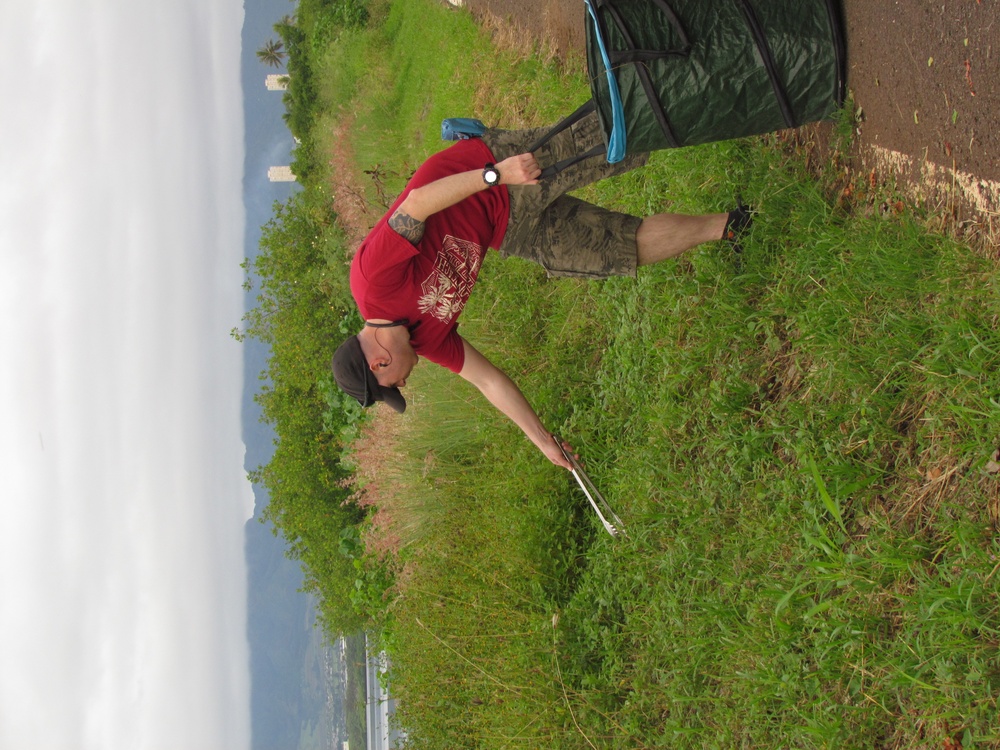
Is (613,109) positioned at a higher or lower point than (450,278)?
higher

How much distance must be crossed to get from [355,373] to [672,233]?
1548 millimetres

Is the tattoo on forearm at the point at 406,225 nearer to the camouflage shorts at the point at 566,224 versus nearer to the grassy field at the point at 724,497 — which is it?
the camouflage shorts at the point at 566,224

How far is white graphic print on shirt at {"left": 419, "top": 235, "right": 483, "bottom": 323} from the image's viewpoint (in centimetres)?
326

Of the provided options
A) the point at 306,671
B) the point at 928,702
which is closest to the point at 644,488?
the point at 928,702

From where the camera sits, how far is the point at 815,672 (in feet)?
8.70

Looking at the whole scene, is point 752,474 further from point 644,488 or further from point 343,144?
point 343,144

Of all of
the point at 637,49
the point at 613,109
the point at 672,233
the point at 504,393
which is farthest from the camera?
the point at 504,393

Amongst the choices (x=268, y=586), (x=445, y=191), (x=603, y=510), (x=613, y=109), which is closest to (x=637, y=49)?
(x=613, y=109)

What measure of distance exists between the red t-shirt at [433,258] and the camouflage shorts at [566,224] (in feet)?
0.27

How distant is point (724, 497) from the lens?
11.1 feet

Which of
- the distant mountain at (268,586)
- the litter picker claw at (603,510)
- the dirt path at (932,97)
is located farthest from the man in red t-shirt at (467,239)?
the distant mountain at (268,586)

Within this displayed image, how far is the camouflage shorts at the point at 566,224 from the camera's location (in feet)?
10.8

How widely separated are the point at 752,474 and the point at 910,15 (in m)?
1.79

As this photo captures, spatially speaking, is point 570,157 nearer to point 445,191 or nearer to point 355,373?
point 445,191
